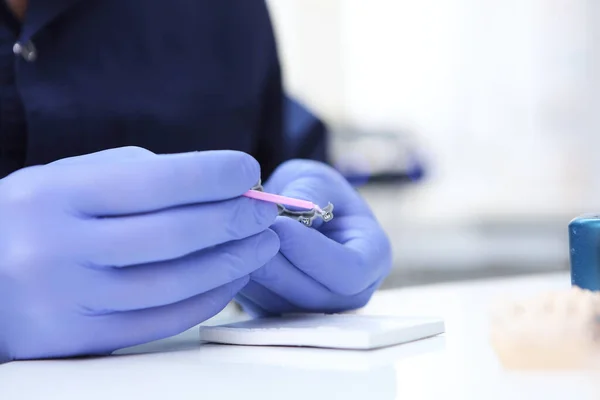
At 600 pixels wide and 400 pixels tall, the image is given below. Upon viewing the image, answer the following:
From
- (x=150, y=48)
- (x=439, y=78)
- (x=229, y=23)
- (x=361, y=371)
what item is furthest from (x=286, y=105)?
(x=439, y=78)

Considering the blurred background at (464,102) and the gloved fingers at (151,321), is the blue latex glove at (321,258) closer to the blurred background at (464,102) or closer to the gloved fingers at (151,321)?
the gloved fingers at (151,321)

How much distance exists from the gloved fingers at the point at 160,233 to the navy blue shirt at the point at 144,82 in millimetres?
510

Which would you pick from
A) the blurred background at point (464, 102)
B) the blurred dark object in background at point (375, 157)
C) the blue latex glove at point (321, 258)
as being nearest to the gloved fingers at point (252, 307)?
the blue latex glove at point (321, 258)

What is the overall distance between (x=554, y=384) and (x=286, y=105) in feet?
3.36

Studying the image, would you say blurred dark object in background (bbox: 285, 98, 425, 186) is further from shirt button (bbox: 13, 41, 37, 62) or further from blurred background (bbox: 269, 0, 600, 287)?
shirt button (bbox: 13, 41, 37, 62)

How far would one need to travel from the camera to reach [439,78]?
3.42 m

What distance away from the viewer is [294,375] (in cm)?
44

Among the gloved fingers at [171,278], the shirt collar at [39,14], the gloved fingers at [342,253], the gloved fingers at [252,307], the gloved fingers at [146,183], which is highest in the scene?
the shirt collar at [39,14]

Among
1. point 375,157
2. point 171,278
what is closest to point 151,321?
point 171,278

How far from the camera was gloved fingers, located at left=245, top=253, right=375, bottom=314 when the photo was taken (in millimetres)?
616

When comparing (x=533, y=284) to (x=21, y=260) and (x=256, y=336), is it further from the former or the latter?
(x=21, y=260)

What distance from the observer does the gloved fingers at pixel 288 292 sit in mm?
616

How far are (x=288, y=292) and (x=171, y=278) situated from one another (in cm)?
14

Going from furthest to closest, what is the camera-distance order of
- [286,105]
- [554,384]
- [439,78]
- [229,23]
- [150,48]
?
[439,78] → [286,105] → [229,23] → [150,48] → [554,384]
